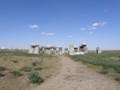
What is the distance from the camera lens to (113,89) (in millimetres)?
9898

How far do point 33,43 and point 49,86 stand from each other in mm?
48686

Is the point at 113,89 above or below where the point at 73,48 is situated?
below

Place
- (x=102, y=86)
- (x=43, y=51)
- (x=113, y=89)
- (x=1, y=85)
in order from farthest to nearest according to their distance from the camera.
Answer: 1. (x=43, y=51)
2. (x=1, y=85)
3. (x=102, y=86)
4. (x=113, y=89)

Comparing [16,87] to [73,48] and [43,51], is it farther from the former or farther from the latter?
[43,51]

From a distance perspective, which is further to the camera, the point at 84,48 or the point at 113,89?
the point at 84,48

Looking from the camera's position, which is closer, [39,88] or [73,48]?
[39,88]

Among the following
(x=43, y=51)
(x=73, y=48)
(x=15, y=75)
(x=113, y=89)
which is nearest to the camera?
(x=113, y=89)

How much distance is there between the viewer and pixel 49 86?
1081 centimetres

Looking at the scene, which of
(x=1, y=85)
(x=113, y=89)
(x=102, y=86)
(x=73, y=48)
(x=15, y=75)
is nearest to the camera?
(x=113, y=89)

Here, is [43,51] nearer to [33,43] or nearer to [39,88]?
[33,43]

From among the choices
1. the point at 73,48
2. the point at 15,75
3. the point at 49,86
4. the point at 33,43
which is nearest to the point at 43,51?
the point at 33,43

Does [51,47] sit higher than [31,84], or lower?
higher

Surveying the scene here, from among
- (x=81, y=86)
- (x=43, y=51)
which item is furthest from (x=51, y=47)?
(x=81, y=86)

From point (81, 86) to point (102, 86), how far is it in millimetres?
1140
